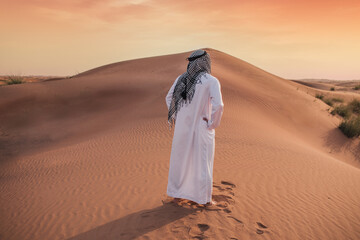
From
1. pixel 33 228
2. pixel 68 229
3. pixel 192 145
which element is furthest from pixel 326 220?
pixel 33 228

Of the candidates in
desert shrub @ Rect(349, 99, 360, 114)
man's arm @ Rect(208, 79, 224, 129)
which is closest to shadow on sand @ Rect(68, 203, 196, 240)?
man's arm @ Rect(208, 79, 224, 129)

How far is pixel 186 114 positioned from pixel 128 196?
2137 mm

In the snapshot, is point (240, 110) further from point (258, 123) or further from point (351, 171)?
point (351, 171)

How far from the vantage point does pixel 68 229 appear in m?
4.16

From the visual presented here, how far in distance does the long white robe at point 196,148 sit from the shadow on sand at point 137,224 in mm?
318

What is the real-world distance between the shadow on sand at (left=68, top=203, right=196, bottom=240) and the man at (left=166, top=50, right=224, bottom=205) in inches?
11.8

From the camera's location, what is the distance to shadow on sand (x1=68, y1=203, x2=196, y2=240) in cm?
386

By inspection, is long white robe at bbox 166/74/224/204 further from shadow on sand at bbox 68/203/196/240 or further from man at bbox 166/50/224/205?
shadow on sand at bbox 68/203/196/240

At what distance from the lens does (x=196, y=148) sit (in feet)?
13.3

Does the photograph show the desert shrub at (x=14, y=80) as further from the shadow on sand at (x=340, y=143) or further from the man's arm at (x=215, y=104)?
the man's arm at (x=215, y=104)

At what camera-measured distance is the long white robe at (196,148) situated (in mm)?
3975

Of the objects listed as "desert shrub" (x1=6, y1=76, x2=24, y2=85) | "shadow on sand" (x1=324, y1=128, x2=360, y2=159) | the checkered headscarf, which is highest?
"desert shrub" (x1=6, y1=76, x2=24, y2=85)

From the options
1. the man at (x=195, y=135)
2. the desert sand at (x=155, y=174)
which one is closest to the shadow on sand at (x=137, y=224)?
the desert sand at (x=155, y=174)

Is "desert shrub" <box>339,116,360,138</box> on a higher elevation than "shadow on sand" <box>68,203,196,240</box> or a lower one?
higher
